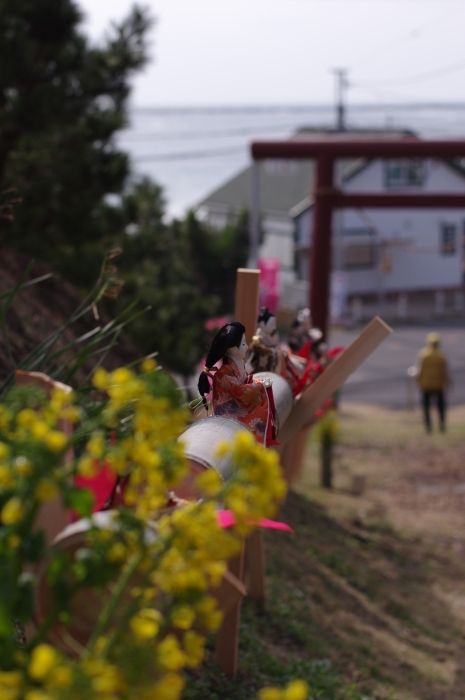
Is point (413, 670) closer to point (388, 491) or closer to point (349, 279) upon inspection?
point (388, 491)

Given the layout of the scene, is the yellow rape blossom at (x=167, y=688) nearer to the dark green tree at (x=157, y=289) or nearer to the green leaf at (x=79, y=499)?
the green leaf at (x=79, y=499)

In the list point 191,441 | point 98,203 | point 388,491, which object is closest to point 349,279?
point 388,491

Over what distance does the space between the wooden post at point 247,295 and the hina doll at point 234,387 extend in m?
0.46

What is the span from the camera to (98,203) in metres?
6.79

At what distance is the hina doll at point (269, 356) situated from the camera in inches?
124

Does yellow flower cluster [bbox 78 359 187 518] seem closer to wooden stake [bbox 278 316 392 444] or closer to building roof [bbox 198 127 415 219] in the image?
wooden stake [bbox 278 316 392 444]

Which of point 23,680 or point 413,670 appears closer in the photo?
point 23,680

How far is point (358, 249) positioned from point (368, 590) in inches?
880

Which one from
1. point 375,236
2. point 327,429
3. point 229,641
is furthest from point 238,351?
point 375,236

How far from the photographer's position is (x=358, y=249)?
2708 centimetres

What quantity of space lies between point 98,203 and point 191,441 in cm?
527

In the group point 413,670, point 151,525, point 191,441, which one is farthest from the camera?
point 413,670

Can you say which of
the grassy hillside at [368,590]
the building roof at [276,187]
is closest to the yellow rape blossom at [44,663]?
the grassy hillside at [368,590]

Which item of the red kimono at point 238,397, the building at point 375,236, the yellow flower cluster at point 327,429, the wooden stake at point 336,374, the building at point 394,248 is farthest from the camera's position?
the building at point 375,236
